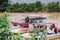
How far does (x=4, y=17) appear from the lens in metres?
0.57

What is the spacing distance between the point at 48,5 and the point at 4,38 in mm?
8568

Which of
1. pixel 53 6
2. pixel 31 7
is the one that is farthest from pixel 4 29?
pixel 53 6

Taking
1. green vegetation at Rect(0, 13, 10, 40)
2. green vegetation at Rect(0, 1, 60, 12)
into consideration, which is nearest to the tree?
green vegetation at Rect(0, 1, 60, 12)

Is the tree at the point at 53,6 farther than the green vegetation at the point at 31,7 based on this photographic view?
Yes

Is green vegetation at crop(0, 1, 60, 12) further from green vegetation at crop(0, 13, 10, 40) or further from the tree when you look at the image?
green vegetation at crop(0, 13, 10, 40)

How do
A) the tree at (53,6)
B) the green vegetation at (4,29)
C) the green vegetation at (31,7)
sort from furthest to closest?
the tree at (53,6), the green vegetation at (31,7), the green vegetation at (4,29)

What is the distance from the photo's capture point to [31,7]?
9000mm

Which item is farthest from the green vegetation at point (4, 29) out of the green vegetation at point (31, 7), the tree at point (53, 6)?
the tree at point (53, 6)

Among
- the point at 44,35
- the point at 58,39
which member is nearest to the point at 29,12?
the point at 58,39

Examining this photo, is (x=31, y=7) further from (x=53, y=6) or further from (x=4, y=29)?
(x=4, y=29)

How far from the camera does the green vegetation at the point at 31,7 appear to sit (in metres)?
8.85

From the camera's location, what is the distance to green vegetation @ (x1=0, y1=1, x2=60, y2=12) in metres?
8.85

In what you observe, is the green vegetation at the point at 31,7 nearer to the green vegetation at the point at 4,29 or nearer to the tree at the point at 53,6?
the tree at the point at 53,6

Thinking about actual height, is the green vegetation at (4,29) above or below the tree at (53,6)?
above
